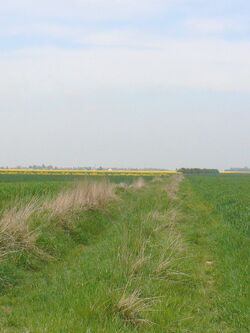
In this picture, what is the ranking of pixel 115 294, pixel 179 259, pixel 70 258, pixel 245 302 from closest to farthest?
pixel 115 294 < pixel 245 302 < pixel 179 259 < pixel 70 258

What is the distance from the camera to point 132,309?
276 inches

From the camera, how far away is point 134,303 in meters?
7.09

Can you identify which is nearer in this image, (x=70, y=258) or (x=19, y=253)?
(x=19, y=253)

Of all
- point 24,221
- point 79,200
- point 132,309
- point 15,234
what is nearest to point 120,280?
point 132,309

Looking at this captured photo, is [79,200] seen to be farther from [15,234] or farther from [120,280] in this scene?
[120,280]

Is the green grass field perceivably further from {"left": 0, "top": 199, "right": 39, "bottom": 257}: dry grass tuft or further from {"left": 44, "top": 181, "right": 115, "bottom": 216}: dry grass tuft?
{"left": 44, "top": 181, "right": 115, "bottom": 216}: dry grass tuft

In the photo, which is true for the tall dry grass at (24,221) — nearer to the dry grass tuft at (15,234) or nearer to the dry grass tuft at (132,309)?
the dry grass tuft at (15,234)

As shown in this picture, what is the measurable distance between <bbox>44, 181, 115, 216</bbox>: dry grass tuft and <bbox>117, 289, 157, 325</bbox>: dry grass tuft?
7401 millimetres

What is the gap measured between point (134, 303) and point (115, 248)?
390 cm

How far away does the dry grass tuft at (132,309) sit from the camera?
6.86m

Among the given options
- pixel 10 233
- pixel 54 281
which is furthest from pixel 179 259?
pixel 10 233

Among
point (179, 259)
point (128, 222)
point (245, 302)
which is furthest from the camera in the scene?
point (128, 222)

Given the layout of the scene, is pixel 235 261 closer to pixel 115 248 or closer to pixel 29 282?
pixel 115 248

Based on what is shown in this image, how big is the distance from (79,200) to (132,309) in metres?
11.4
